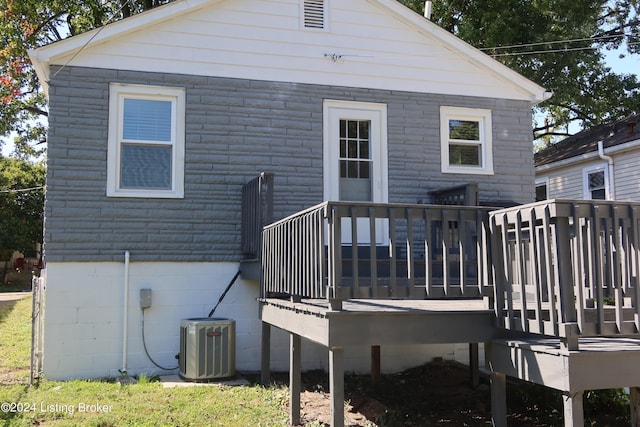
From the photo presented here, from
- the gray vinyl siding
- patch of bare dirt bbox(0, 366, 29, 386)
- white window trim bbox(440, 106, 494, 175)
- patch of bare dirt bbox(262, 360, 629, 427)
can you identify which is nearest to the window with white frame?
the gray vinyl siding

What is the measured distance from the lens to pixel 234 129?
8.10m

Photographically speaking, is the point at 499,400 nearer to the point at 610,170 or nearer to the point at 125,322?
the point at 125,322

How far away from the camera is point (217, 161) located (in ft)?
26.2

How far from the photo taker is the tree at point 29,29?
14.9m

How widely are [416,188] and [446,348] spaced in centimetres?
245

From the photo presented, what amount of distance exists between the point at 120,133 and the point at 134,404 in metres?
3.61

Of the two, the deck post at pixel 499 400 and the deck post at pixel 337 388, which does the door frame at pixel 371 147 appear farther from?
the deck post at pixel 499 400

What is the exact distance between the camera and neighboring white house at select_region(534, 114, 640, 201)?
13.7 m

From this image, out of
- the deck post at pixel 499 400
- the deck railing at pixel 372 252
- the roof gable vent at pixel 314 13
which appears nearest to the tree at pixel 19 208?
the roof gable vent at pixel 314 13

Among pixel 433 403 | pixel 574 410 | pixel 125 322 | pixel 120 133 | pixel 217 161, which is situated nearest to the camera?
pixel 574 410

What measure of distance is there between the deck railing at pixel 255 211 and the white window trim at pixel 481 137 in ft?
10.4

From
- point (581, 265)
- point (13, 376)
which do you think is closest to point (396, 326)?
point (581, 265)

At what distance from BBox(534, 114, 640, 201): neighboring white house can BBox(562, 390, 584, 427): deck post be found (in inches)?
443

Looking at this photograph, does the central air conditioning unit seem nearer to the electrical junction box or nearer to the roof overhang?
the electrical junction box
